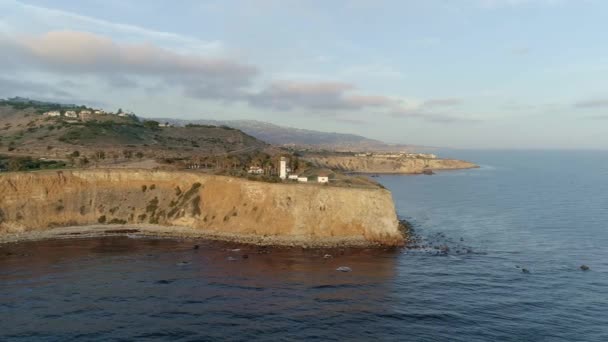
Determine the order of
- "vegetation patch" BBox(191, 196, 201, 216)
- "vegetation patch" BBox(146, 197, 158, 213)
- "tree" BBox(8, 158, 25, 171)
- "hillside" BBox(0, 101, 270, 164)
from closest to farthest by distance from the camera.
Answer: "vegetation patch" BBox(191, 196, 201, 216), "vegetation patch" BBox(146, 197, 158, 213), "tree" BBox(8, 158, 25, 171), "hillside" BBox(0, 101, 270, 164)

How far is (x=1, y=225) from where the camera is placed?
74125 millimetres

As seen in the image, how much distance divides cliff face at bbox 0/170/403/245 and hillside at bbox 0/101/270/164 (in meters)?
29.3

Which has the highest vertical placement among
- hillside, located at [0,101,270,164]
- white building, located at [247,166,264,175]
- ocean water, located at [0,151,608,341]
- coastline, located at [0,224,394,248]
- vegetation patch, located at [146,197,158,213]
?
hillside, located at [0,101,270,164]

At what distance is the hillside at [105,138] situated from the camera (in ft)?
403

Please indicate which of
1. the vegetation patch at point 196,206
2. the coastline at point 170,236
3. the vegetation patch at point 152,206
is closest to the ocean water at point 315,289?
the coastline at point 170,236

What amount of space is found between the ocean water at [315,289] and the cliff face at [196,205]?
640 centimetres

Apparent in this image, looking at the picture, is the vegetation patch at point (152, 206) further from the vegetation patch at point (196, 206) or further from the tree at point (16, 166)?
the tree at point (16, 166)

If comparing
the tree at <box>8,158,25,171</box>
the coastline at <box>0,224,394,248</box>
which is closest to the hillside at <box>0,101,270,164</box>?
the tree at <box>8,158,25,171</box>

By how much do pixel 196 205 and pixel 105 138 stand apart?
7558cm

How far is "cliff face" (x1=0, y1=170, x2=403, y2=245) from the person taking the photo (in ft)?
233

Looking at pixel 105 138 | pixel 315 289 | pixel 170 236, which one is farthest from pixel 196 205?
pixel 105 138

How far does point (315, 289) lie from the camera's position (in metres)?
48.5

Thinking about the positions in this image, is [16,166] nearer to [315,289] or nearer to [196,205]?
[196,205]

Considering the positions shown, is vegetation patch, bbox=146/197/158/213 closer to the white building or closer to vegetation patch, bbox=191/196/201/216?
vegetation patch, bbox=191/196/201/216
